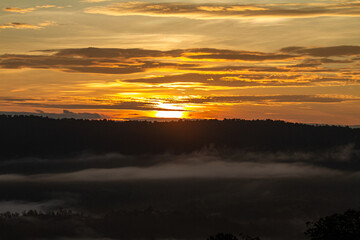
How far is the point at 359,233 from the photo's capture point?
75.6 m

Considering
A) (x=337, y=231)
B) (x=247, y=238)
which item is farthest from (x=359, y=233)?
(x=247, y=238)

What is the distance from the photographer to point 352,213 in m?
77.1

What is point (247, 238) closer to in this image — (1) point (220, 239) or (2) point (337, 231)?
(1) point (220, 239)

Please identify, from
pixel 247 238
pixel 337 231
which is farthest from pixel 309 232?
pixel 247 238

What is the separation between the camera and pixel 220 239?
83.9 metres

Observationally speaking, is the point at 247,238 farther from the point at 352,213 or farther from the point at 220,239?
the point at 352,213

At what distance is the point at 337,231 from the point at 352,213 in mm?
2726

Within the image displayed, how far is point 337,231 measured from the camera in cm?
7656

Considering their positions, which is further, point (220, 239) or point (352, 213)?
point (220, 239)

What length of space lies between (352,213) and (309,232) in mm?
5348

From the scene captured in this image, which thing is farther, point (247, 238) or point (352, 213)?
point (247, 238)

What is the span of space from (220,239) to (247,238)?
16.9 feet

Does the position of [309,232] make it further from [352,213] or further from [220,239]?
[220,239]

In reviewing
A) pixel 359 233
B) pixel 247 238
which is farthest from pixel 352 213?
pixel 247 238
